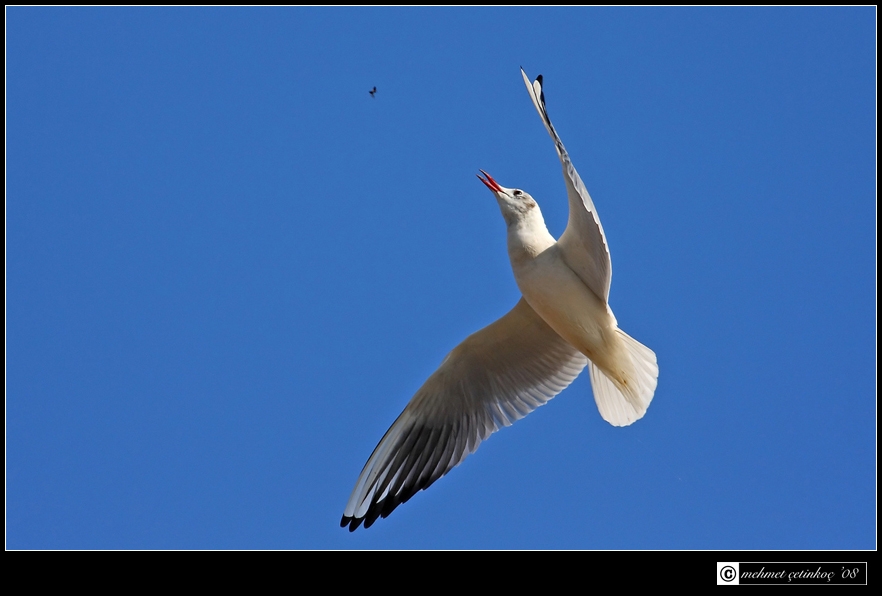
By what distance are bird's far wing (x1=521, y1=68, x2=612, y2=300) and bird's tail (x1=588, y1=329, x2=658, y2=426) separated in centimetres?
41

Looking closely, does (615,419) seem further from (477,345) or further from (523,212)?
(523,212)

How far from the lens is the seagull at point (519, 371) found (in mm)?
6086

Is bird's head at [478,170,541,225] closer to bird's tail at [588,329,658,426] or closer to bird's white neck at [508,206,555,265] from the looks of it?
bird's white neck at [508,206,555,265]

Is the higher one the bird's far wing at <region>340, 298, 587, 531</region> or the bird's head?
the bird's head

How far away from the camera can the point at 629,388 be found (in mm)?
6273

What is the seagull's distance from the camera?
→ 609 centimetres

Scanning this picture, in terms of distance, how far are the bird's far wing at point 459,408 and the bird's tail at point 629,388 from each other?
40 centimetres

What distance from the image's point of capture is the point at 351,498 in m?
6.74

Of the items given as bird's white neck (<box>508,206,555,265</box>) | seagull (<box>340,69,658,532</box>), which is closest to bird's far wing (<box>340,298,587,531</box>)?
seagull (<box>340,69,658,532</box>)

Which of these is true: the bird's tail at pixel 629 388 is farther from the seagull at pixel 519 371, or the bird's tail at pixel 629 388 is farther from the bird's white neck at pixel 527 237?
the bird's white neck at pixel 527 237

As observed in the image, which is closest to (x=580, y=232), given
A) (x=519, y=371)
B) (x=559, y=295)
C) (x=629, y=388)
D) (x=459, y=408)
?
(x=559, y=295)

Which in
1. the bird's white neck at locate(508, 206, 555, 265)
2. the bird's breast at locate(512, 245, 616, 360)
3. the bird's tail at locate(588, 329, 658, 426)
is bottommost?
the bird's tail at locate(588, 329, 658, 426)
